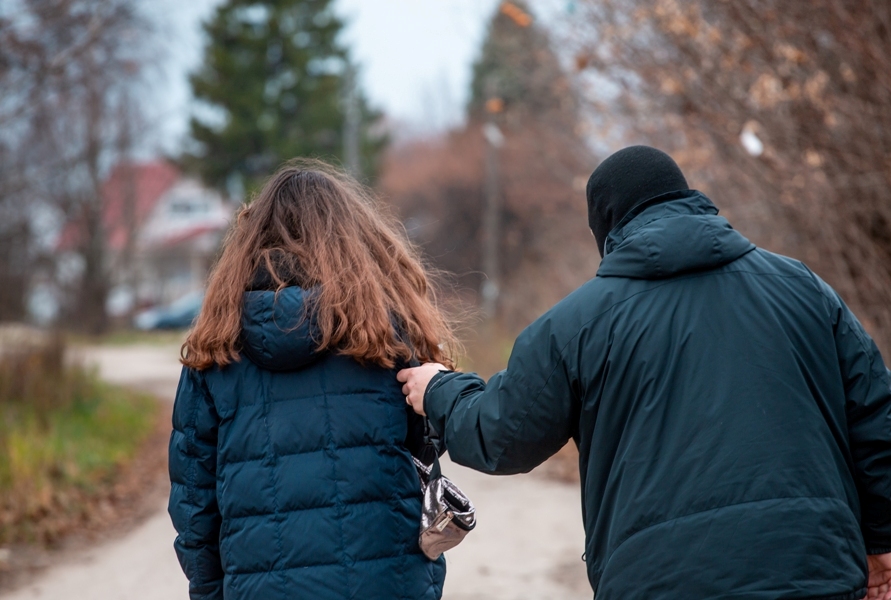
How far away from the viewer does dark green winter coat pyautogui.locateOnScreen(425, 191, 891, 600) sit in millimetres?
1983

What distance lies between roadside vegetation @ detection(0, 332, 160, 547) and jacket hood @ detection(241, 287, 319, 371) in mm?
Result: 5174

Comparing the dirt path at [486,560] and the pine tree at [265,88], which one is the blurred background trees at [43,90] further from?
the pine tree at [265,88]

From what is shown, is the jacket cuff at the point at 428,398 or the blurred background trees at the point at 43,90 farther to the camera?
the blurred background trees at the point at 43,90

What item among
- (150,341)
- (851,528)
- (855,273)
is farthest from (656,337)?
(150,341)

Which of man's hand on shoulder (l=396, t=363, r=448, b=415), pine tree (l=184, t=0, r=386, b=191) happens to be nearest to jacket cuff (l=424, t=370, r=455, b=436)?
man's hand on shoulder (l=396, t=363, r=448, b=415)

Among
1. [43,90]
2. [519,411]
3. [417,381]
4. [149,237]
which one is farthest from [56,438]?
[149,237]

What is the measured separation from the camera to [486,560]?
19.4ft

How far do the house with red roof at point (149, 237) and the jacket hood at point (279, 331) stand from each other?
17619 millimetres

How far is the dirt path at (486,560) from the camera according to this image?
17.8ft

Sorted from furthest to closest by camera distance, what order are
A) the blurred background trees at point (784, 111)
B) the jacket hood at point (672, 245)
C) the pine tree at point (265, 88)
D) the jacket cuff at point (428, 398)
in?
the pine tree at point (265, 88), the blurred background trees at point (784, 111), the jacket cuff at point (428, 398), the jacket hood at point (672, 245)

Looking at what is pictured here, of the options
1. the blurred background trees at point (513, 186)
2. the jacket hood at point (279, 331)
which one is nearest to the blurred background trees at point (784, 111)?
the blurred background trees at point (513, 186)

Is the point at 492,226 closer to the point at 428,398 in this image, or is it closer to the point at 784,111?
the point at 784,111

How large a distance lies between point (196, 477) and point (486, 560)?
373 cm

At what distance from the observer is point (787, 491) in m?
1.99
